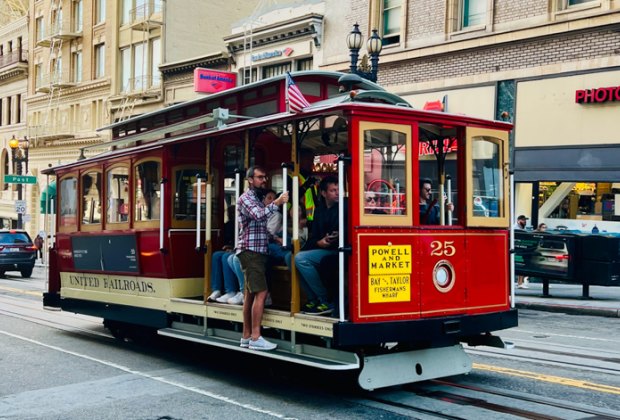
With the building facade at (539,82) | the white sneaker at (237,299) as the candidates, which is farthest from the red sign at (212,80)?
the white sneaker at (237,299)

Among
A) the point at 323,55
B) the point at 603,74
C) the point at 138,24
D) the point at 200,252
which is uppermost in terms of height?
the point at 138,24

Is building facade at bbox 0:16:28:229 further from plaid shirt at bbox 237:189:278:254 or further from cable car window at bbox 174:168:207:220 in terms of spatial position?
plaid shirt at bbox 237:189:278:254

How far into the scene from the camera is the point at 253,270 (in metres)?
8.45

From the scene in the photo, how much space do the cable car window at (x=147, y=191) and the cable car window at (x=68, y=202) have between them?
226 cm

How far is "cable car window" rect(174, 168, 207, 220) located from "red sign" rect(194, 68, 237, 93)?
21679 millimetres

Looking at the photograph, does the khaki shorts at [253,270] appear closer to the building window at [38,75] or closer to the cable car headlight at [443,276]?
the cable car headlight at [443,276]

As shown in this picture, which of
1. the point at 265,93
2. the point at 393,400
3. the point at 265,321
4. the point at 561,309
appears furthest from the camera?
the point at 561,309

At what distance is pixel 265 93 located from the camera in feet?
31.8

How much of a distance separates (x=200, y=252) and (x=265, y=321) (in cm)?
205

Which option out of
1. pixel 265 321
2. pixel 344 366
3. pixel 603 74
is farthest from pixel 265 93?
pixel 603 74

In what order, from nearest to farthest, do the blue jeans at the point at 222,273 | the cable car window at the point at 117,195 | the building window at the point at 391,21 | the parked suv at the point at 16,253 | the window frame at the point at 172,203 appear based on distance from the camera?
the blue jeans at the point at 222,273, the window frame at the point at 172,203, the cable car window at the point at 117,195, the building window at the point at 391,21, the parked suv at the point at 16,253

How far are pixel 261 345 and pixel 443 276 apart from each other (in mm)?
1982

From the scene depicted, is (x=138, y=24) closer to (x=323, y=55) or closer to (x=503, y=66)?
(x=323, y=55)

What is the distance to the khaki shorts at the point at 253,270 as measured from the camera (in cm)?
841
